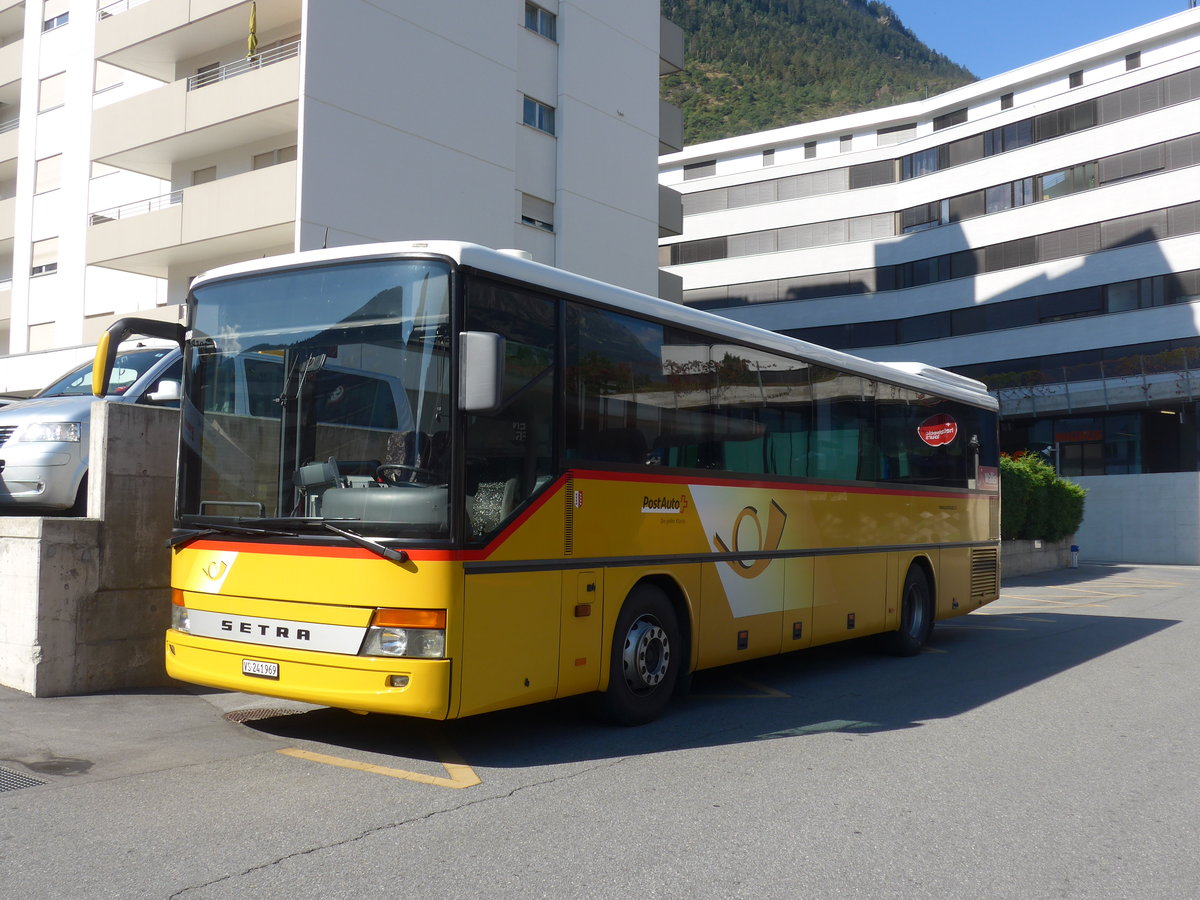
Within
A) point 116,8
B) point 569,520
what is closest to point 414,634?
point 569,520

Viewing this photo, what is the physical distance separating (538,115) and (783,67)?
9616 cm

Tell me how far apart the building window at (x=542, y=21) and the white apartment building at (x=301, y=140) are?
83mm

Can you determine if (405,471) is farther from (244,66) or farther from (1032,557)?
(1032,557)

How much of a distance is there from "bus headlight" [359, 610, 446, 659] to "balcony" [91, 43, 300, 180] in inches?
768

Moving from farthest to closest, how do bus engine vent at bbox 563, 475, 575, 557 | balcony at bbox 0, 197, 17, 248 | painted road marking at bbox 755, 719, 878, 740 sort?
balcony at bbox 0, 197, 17, 248 < painted road marking at bbox 755, 719, 878, 740 < bus engine vent at bbox 563, 475, 575, 557

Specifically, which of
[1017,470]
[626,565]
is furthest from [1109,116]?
[626,565]

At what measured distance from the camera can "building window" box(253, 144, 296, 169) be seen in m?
26.1

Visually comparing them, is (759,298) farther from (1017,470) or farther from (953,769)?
(953,769)

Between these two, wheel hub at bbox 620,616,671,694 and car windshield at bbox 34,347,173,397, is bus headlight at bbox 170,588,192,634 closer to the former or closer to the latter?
wheel hub at bbox 620,616,671,694

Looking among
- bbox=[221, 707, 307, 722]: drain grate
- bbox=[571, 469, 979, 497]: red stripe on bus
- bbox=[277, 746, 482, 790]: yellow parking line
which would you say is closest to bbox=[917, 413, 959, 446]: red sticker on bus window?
bbox=[571, 469, 979, 497]: red stripe on bus

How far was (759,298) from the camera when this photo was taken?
55.8m

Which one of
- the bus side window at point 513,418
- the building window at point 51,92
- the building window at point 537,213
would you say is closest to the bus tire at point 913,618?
the bus side window at point 513,418

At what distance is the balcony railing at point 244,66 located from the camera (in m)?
25.0

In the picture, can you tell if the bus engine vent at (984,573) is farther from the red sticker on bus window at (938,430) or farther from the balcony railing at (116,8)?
the balcony railing at (116,8)
